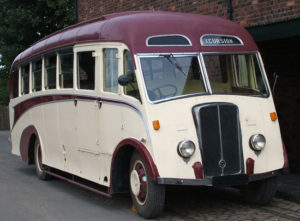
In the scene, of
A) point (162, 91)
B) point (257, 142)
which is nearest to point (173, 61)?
point (162, 91)

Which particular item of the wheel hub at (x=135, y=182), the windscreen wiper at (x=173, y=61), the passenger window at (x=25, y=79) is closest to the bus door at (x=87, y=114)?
the wheel hub at (x=135, y=182)

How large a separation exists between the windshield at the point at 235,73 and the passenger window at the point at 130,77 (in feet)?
3.34

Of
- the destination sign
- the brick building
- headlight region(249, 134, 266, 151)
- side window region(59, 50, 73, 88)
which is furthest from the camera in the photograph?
the brick building

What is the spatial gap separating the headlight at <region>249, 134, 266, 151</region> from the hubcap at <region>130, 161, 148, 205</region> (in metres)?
1.48

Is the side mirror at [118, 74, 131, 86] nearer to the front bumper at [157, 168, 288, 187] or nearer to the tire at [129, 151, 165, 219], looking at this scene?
the tire at [129, 151, 165, 219]

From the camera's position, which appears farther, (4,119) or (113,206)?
(4,119)

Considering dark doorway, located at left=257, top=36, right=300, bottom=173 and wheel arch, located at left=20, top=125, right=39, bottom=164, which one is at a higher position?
dark doorway, located at left=257, top=36, right=300, bottom=173

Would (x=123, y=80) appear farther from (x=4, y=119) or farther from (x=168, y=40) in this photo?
(x=4, y=119)

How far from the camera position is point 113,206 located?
8344 millimetres

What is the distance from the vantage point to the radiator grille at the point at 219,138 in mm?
7184

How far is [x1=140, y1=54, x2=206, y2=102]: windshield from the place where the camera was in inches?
293

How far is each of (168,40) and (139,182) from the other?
1.97 m

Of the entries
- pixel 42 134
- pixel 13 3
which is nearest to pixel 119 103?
pixel 42 134

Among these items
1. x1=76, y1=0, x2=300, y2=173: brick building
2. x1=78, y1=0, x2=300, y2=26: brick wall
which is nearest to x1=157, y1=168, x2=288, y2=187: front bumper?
x1=76, y1=0, x2=300, y2=173: brick building
